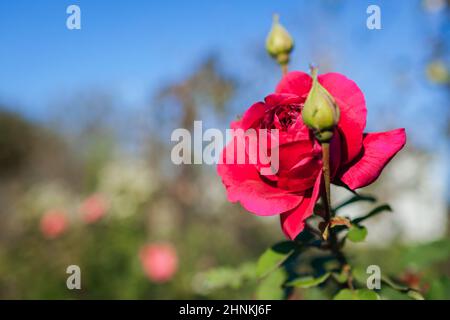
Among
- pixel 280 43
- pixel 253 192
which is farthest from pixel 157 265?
pixel 253 192

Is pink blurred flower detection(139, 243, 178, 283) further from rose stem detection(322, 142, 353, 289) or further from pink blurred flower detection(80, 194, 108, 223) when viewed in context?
rose stem detection(322, 142, 353, 289)

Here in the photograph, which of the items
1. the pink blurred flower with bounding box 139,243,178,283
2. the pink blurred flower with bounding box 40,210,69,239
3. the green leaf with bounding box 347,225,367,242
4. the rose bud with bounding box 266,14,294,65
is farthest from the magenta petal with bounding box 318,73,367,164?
the pink blurred flower with bounding box 40,210,69,239

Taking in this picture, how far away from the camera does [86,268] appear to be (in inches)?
105

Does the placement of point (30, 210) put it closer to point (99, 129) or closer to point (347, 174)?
point (347, 174)

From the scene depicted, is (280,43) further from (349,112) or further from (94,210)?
(94,210)

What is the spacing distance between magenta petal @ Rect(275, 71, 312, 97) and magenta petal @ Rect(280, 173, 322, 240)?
0.13 meters

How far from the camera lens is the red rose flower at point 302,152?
19.5 inches

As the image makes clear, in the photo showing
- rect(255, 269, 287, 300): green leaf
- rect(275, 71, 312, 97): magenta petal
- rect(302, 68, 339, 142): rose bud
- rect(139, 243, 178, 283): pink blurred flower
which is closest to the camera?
rect(302, 68, 339, 142): rose bud

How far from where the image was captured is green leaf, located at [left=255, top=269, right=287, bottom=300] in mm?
675

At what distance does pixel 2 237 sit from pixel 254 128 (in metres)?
7.39

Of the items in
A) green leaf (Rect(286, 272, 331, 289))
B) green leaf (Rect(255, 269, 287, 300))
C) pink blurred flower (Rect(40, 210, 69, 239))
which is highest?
green leaf (Rect(286, 272, 331, 289))

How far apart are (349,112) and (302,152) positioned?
74 millimetres

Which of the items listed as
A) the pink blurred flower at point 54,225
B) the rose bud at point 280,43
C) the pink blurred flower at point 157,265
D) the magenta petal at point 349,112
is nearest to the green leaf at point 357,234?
the magenta petal at point 349,112
